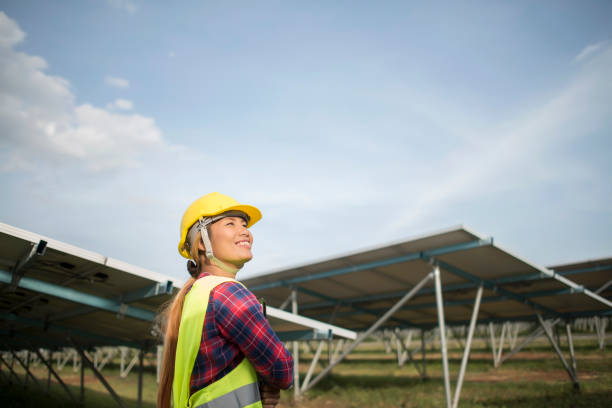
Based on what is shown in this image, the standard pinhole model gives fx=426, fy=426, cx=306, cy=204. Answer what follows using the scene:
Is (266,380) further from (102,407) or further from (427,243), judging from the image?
(102,407)

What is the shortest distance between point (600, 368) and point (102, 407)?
16661 mm

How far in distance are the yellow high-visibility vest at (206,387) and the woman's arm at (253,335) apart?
0.06m

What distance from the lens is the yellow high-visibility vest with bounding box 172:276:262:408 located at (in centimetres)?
181

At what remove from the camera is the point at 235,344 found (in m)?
1.91

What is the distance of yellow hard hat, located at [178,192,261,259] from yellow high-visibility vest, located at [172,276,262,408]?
0.50m

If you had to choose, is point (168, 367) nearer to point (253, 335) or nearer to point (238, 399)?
point (238, 399)

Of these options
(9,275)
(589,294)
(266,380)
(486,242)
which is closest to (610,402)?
(589,294)

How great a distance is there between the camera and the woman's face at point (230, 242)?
2.23 metres

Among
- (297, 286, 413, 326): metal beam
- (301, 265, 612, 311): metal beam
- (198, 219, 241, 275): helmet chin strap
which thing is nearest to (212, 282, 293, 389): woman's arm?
(198, 219, 241, 275): helmet chin strap

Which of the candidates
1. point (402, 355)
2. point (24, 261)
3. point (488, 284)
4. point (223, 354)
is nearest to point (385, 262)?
point (488, 284)

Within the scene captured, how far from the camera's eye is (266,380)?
189cm

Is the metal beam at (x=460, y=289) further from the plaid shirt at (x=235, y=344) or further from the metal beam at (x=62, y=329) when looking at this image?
the plaid shirt at (x=235, y=344)

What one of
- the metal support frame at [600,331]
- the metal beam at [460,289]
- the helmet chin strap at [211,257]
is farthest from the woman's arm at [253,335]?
the metal support frame at [600,331]

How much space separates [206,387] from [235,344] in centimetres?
21
